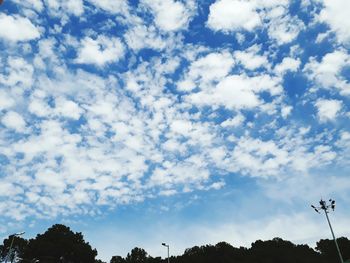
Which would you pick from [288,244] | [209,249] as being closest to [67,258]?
[209,249]

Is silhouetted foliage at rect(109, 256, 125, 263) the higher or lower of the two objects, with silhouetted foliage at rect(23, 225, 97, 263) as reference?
higher

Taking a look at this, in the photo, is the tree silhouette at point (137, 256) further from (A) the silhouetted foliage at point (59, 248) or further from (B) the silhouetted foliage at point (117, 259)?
(A) the silhouetted foliage at point (59, 248)

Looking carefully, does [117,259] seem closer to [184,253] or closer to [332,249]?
[184,253]

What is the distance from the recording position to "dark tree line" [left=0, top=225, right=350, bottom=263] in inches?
3100

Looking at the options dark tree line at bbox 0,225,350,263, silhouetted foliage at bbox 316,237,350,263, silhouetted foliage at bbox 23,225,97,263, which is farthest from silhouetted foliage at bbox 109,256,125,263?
silhouetted foliage at bbox 316,237,350,263

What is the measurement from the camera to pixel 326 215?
36.5 metres

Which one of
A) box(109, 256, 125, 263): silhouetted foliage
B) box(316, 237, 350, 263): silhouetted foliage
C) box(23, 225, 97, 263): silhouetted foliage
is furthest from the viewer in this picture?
box(109, 256, 125, 263): silhouetted foliage

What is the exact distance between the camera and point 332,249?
378 ft

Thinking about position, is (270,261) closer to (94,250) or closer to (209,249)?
(209,249)

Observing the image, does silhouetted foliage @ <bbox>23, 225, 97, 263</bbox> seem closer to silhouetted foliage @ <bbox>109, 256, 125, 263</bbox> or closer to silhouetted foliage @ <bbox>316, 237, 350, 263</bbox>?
silhouetted foliage @ <bbox>109, 256, 125, 263</bbox>

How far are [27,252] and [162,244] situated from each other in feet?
143

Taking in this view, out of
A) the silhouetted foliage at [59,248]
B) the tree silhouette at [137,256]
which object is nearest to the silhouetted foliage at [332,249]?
the tree silhouette at [137,256]

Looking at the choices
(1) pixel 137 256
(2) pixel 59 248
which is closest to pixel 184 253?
(1) pixel 137 256

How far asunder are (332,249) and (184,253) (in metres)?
50.4
